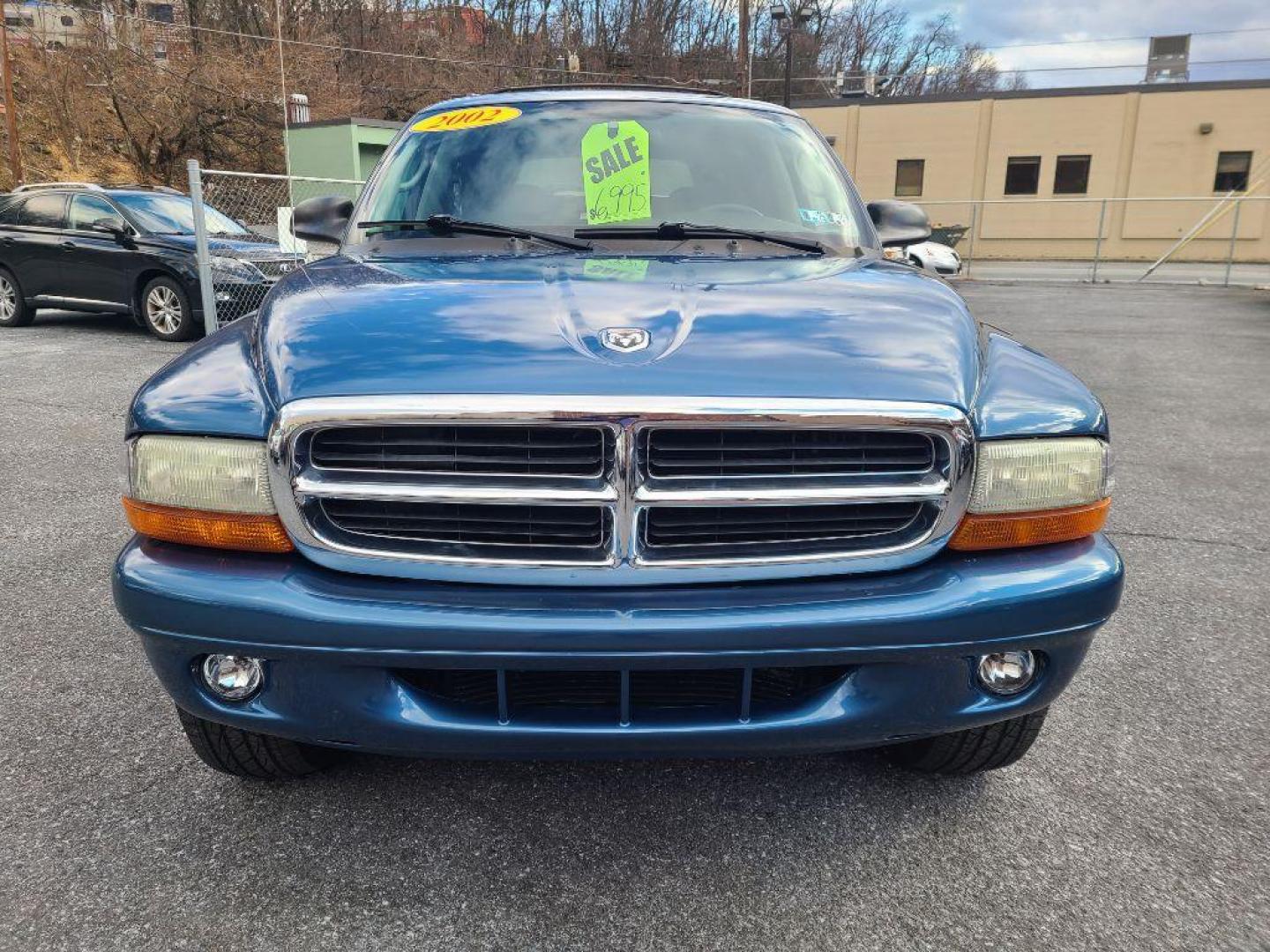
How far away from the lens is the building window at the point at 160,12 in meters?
31.0

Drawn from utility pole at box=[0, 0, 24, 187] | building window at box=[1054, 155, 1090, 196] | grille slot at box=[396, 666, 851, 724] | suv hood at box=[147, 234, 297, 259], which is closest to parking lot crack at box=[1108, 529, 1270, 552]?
grille slot at box=[396, 666, 851, 724]

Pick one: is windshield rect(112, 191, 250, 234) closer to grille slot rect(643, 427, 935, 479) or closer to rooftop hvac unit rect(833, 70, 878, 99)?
grille slot rect(643, 427, 935, 479)

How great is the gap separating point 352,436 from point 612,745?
789mm

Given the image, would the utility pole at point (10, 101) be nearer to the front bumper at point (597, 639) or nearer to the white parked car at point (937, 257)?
the white parked car at point (937, 257)

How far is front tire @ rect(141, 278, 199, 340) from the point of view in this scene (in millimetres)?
10180

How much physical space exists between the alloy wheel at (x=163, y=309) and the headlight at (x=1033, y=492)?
10262 mm

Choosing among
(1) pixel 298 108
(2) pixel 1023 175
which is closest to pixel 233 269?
(1) pixel 298 108

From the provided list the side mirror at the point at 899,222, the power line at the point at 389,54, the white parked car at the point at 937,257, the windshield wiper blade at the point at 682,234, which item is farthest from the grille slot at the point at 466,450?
the power line at the point at 389,54

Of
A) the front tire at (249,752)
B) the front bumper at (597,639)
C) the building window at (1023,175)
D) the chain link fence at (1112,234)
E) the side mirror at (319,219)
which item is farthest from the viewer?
the building window at (1023,175)

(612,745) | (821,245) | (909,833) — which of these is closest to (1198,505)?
(821,245)

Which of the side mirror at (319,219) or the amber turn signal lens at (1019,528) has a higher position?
the side mirror at (319,219)

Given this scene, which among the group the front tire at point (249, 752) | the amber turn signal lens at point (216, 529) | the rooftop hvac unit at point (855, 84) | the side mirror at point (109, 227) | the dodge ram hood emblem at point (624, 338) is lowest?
the front tire at point (249, 752)

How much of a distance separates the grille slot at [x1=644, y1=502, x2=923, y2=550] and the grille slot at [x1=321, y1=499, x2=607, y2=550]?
0.43 feet

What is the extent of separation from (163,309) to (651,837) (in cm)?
1010
